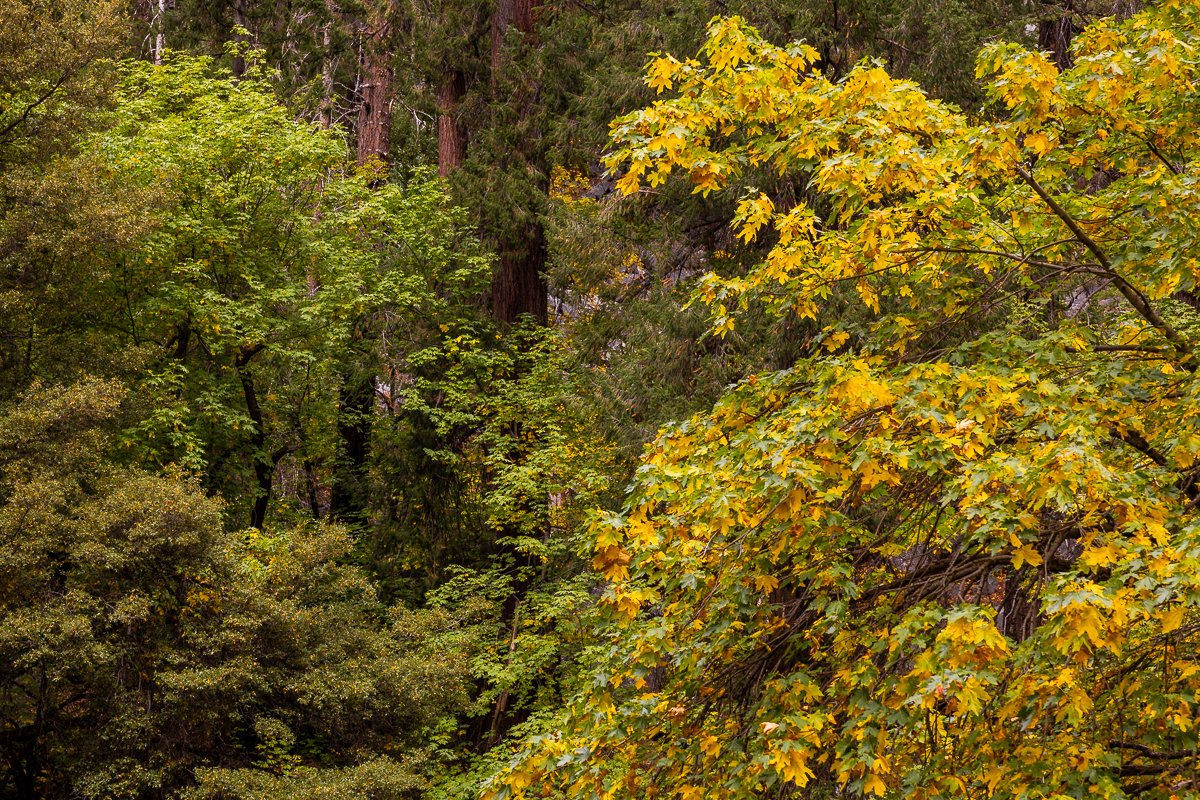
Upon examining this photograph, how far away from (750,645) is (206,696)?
761 centimetres

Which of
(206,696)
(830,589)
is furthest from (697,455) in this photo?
(206,696)

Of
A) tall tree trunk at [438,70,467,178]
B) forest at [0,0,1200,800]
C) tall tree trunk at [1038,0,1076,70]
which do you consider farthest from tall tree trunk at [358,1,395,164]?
tall tree trunk at [1038,0,1076,70]

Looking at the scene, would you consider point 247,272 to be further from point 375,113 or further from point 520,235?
point 375,113

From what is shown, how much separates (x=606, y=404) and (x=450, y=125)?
7.29m

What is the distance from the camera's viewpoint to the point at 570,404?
1511 cm

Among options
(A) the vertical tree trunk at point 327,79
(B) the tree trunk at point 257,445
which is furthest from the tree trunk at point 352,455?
(A) the vertical tree trunk at point 327,79

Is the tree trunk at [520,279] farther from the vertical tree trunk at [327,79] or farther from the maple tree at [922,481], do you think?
the maple tree at [922,481]

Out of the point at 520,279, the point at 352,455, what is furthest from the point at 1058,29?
the point at 352,455

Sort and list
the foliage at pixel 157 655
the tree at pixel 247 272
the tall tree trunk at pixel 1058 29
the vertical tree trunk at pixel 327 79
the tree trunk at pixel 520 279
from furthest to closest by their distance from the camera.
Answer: the vertical tree trunk at pixel 327 79 → the tree trunk at pixel 520 279 → the tree at pixel 247 272 → the tall tree trunk at pixel 1058 29 → the foliage at pixel 157 655

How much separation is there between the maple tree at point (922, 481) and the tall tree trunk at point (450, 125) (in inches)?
532

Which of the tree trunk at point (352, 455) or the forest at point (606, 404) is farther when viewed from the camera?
the tree trunk at point (352, 455)

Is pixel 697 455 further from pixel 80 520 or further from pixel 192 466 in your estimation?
pixel 192 466

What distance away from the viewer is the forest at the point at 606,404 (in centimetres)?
523

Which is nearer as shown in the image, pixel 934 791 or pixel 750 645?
pixel 934 791
